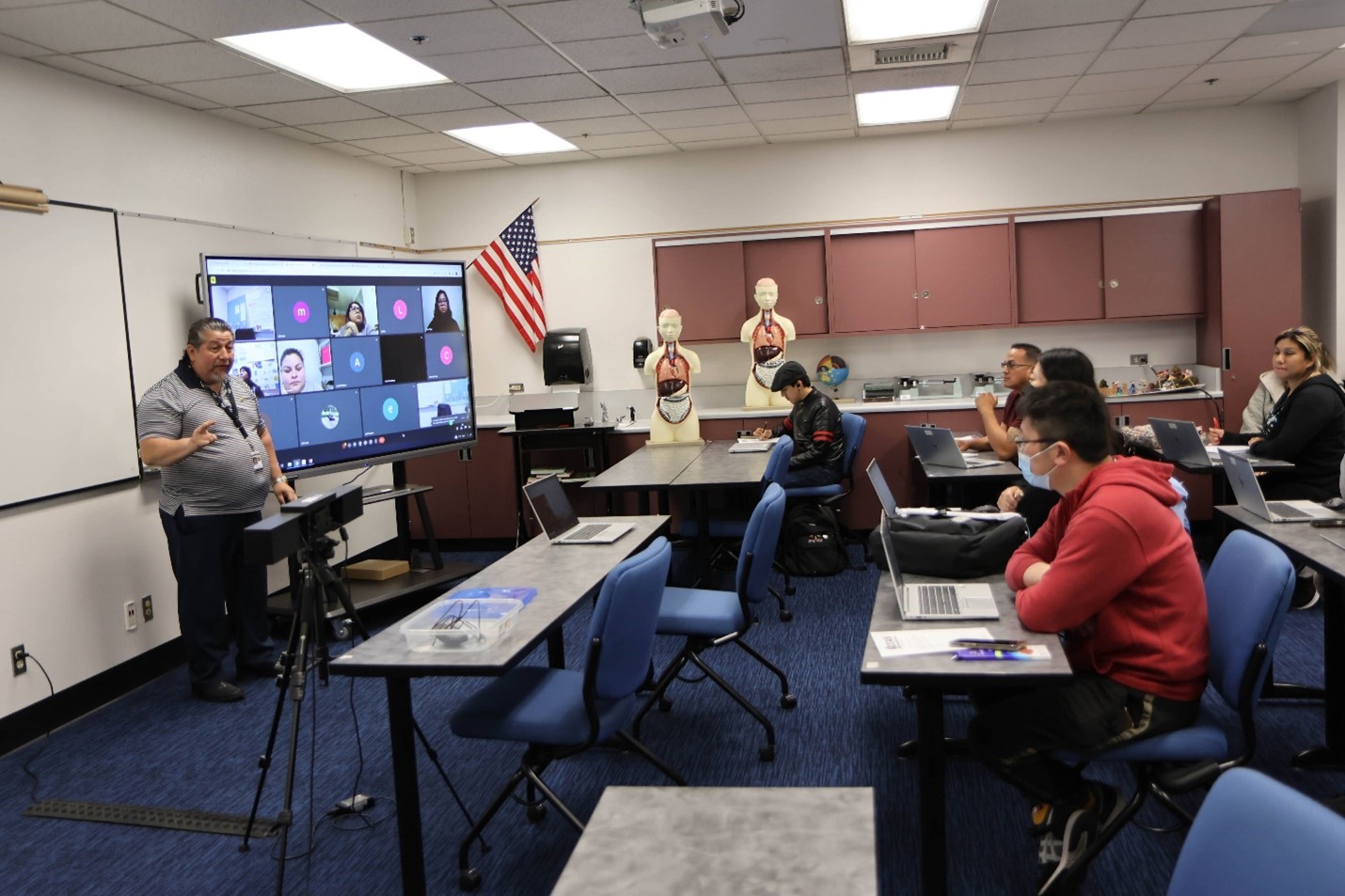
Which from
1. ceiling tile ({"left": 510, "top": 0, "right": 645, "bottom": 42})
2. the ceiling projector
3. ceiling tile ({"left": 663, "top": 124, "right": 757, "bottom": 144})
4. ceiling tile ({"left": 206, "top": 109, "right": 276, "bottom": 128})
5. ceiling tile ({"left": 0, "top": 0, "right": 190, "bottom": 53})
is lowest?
the ceiling projector

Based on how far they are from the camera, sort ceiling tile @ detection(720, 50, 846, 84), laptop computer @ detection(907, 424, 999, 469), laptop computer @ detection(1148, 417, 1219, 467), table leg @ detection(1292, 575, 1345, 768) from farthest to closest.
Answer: laptop computer @ detection(907, 424, 999, 469) < ceiling tile @ detection(720, 50, 846, 84) < laptop computer @ detection(1148, 417, 1219, 467) < table leg @ detection(1292, 575, 1345, 768)

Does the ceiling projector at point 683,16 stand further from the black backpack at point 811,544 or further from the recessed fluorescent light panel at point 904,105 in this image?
the black backpack at point 811,544

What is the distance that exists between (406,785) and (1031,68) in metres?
5.17

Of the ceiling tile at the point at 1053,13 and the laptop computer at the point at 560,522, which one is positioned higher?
the ceiling tile at the point at 1053,13

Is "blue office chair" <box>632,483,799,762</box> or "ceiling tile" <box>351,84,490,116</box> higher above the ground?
"ceiling tile" <box>351,84,490,116</box>

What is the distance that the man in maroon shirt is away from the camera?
5.26m

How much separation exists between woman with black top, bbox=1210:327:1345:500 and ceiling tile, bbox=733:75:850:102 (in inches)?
110

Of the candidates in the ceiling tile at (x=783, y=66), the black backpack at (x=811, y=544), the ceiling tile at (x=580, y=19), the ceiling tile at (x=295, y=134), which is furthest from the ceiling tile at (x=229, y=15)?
the black backpack at (x=811, y=544)

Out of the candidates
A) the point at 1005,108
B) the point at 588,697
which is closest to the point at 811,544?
the point at 1005,108

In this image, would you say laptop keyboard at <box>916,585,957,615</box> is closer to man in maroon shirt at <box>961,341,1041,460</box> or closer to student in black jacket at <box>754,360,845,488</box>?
man in maroon shirt at <box>961,341,1041,460</box>

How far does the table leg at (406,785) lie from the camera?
2.72 metres

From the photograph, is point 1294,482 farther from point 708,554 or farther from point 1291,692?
point 708,554

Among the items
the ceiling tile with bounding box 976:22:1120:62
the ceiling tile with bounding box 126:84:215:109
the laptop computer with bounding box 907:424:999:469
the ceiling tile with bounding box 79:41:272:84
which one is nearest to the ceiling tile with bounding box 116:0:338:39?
the ceiling tile with bounding box 79:41:272:84

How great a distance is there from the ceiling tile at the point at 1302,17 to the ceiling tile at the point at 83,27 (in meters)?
5.11
